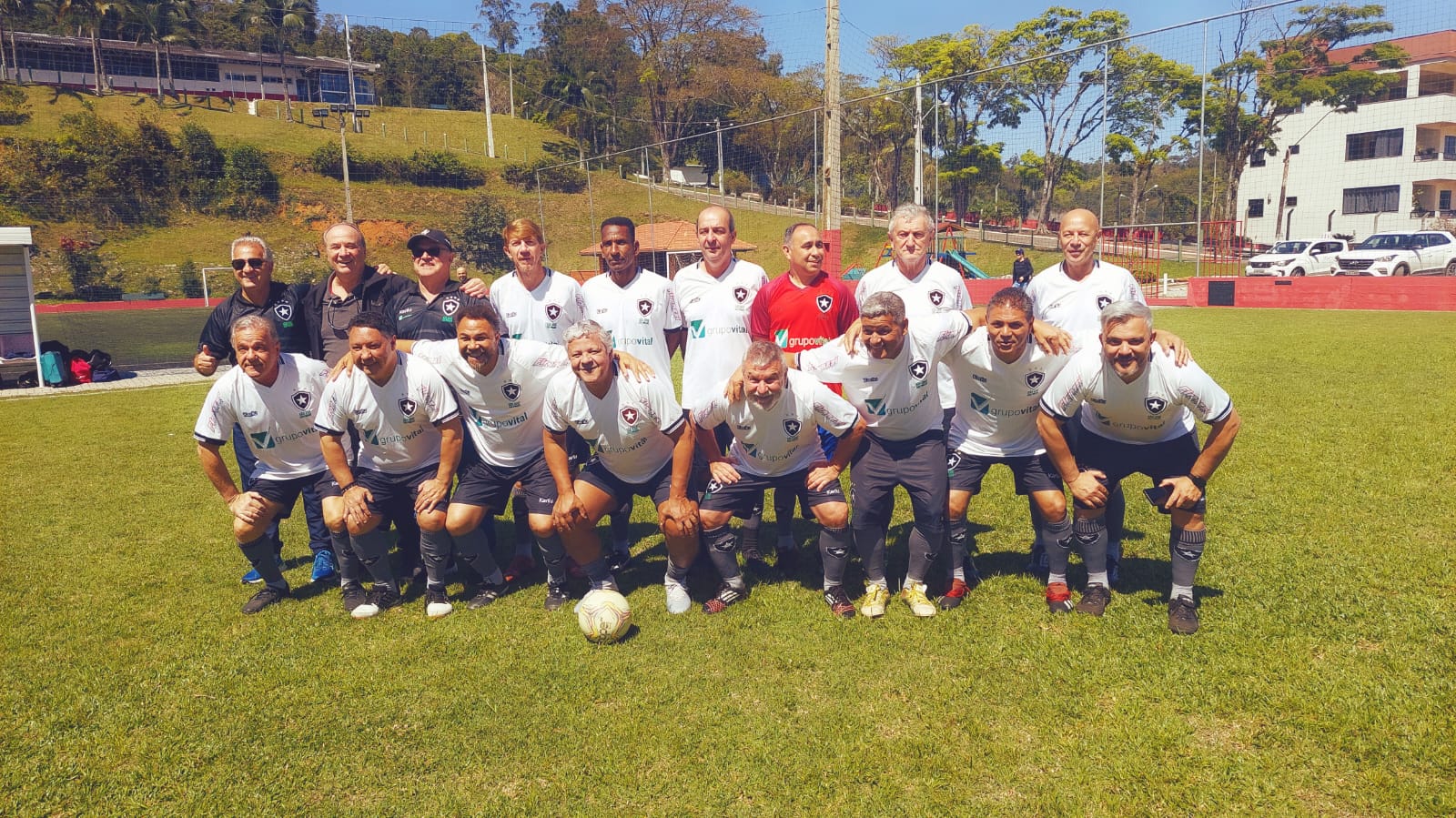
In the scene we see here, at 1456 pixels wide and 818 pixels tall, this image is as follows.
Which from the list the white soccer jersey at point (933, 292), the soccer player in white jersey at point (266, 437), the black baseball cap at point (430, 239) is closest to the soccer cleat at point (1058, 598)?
the white soccer jersey at point (933, 292)

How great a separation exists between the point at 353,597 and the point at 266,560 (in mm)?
623

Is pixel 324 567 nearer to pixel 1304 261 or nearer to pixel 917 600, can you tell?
pixel 917 600

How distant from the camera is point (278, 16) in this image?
71.1 meters

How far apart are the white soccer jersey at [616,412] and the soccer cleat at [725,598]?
3.24 ft

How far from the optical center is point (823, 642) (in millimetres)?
4340

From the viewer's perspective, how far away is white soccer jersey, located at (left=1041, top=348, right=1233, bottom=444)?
418cm

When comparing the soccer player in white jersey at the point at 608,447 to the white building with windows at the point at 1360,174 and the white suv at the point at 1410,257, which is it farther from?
the white building with windows at the point at 1360,174

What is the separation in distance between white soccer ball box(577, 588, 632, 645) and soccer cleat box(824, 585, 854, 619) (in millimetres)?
1135

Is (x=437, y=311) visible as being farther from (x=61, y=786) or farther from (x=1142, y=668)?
(x=1142, y=668)

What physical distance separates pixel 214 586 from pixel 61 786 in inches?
88.8

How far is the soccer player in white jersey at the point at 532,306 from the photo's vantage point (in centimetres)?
562

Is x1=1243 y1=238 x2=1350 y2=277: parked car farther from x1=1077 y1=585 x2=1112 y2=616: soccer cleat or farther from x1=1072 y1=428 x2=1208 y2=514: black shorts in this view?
x1=1077 y1=585 x2=1112 y2=616: soccer cleat

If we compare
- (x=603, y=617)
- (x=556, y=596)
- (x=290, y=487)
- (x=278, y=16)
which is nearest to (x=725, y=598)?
(x=603, y=617)

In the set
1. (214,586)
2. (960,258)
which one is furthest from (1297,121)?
(214,586)
